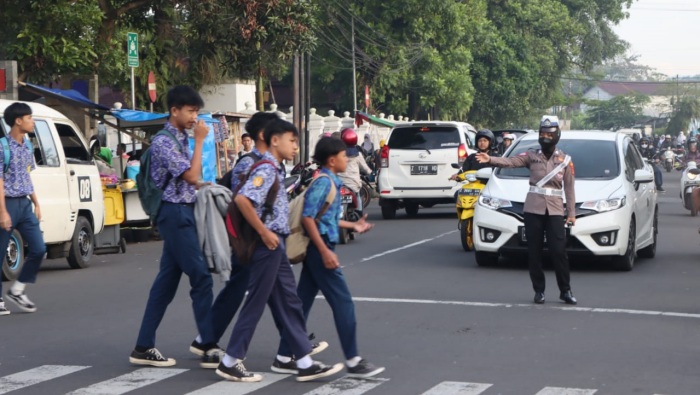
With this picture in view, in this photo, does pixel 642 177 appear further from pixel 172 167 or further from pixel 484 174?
pixel 172 167

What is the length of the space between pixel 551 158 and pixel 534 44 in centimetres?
6264

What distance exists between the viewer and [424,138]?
76.9 feet

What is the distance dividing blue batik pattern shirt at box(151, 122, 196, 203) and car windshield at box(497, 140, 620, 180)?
22.7ft

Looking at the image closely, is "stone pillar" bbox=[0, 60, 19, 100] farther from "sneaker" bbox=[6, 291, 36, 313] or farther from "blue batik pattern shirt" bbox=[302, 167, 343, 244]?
"blue batik pattern shirt" bbox=[302, 167, 343, 244]

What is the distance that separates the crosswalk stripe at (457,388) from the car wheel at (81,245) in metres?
8.48

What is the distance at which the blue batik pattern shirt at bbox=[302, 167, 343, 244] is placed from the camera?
7.84 metres

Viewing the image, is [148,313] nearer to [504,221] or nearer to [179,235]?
[179,235]

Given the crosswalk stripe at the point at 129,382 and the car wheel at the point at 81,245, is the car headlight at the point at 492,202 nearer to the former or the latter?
the car wheel at the point at 81,245

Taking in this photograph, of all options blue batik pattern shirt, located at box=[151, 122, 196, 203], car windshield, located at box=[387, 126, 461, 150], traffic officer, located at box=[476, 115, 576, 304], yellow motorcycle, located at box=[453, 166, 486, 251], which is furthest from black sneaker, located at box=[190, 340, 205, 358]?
car windshield, located at box=[387, 126, 461, 150]

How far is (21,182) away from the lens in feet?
35.8

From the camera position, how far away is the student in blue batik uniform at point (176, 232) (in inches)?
321

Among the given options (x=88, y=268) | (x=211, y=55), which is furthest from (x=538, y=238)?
(x=211, y=55)

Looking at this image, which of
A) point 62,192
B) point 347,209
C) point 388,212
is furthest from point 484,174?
point 388,212

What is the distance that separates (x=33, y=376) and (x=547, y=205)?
210 inches
